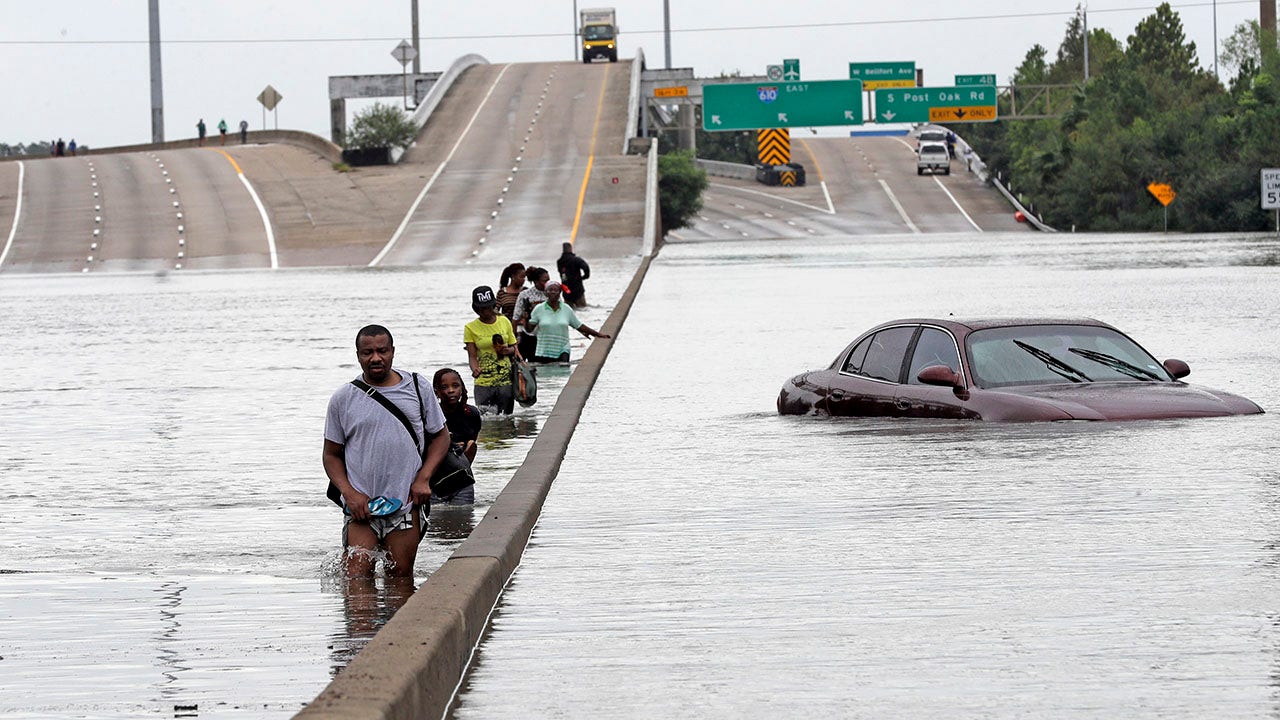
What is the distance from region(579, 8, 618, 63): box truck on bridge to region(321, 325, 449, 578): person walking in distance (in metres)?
113

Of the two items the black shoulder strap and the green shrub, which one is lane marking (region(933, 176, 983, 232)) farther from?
the black shoulder strap

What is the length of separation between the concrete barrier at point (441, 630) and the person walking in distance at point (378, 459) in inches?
13.9

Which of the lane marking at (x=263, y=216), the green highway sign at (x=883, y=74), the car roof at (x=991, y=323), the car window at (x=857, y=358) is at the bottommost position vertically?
the car window at (x=857, y=358)

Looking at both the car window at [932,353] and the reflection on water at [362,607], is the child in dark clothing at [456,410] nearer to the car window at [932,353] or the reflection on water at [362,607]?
the reflection on water at [362,607]

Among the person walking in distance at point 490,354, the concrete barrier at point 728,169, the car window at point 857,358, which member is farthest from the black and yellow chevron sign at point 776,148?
the car window at point 857,358

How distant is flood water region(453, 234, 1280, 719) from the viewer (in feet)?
24.8

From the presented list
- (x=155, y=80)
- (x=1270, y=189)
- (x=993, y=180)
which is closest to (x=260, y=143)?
(x=155, y=80)

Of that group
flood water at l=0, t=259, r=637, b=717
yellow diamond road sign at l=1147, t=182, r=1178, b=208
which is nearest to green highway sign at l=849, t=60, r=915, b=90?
yellow diamond road sign at l=1147, t=182, r=1178, b=208

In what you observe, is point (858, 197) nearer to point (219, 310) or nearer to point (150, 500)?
point (219, 310)

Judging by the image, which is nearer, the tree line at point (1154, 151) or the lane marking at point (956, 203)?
the tree line at point (1154, 151)

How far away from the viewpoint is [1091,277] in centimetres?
4534

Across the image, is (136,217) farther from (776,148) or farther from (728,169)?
(728,169)

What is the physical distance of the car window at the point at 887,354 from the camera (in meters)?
17.5

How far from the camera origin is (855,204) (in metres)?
112
